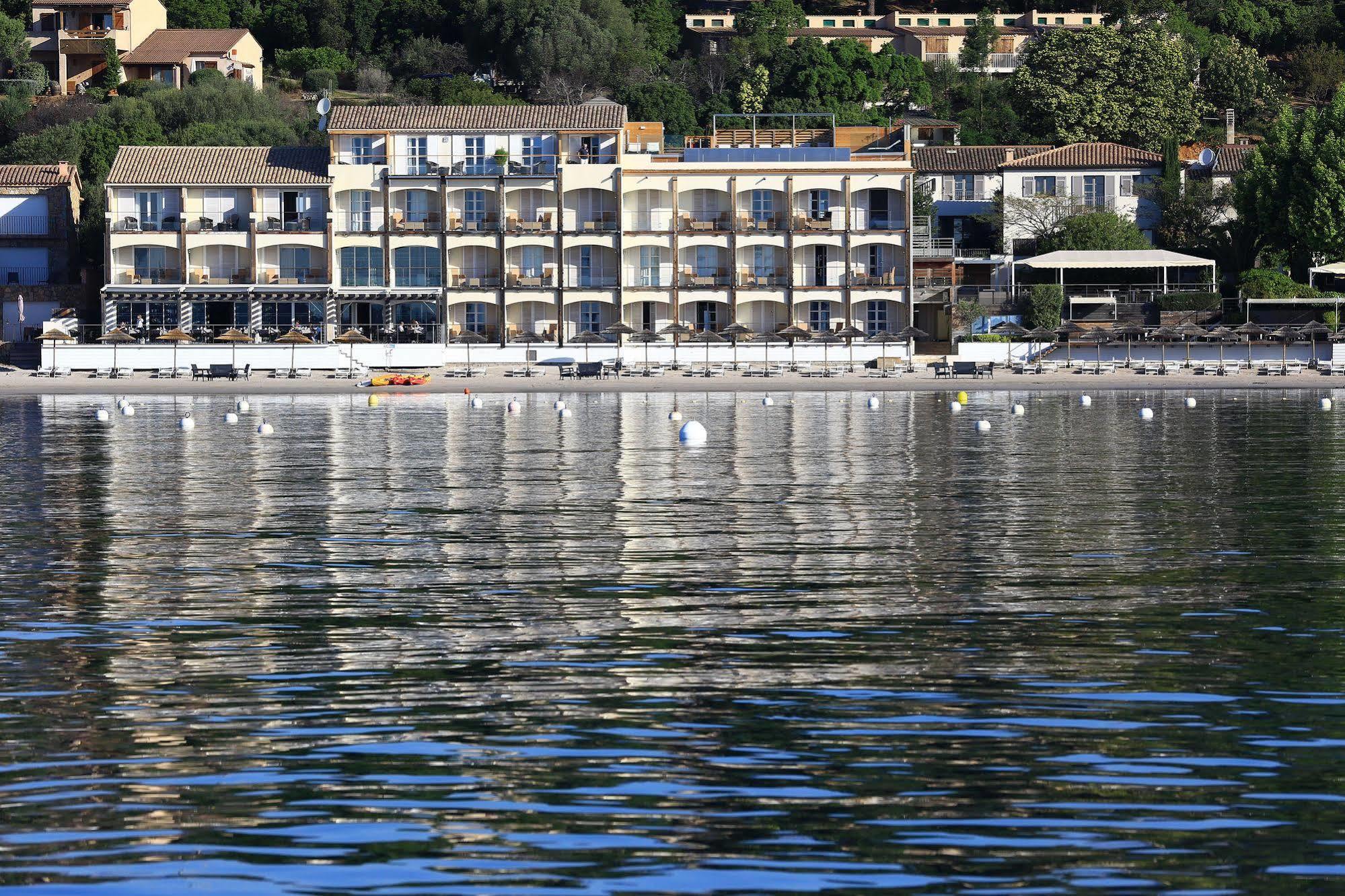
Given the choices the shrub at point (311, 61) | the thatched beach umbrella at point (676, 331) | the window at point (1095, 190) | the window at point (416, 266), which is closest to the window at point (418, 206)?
the window at point (416, 266)

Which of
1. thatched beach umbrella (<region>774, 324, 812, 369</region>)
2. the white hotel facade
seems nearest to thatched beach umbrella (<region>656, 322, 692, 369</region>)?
the white hotel facade

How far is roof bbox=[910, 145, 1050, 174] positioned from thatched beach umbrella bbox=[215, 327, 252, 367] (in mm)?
41257

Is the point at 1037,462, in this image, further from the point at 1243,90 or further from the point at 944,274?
the point at 1243,90

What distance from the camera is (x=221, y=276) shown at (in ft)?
312

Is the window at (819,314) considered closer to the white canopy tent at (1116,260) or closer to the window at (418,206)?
the white canopy tent at (1116,260)

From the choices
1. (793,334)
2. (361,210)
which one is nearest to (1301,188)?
(793,334)

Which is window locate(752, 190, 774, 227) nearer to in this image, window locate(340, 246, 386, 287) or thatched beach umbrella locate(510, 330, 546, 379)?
thatched beach umbrella locate(510, 330, 546, 379)

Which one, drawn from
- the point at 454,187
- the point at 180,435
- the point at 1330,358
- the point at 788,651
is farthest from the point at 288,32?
the point at 788,651

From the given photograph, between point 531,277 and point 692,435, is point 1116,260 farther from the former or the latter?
point 692,435

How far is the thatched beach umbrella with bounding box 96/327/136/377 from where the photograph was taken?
82.8m

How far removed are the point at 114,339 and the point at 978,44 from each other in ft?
275

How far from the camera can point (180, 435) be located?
2028 inches

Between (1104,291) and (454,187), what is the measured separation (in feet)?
113

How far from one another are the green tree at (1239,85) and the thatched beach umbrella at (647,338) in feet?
184
